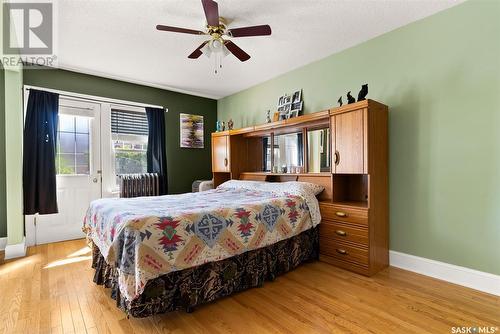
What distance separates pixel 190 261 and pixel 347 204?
1.78 m

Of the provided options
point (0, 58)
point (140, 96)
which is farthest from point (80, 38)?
point (140, 96)

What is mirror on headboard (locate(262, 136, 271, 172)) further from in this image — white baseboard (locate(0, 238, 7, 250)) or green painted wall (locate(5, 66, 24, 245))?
white baseboard (locate(0, 238, 7, 250))

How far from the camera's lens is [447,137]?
7.92 feet

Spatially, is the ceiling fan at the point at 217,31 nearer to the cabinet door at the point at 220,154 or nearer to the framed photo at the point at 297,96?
the framed photo at the point at 297,96

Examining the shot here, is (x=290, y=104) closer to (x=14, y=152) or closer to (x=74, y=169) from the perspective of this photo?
(x=74, y=169)

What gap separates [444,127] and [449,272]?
54.1 inches

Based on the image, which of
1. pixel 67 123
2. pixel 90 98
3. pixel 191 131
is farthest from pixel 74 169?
pixel 191 131

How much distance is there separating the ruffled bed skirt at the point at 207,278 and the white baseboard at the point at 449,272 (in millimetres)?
1038

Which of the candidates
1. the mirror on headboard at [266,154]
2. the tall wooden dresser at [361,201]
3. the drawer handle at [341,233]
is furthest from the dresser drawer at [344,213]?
the mirror on headboard at [266,154]

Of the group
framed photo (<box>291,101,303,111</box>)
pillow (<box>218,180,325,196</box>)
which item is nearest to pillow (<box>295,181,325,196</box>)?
pillow (<box>218,180,325,196</box>)

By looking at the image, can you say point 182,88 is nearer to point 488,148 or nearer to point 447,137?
point 447,137

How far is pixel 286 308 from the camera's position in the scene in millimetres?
1975

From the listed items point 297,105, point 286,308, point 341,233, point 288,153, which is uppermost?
point 297,105

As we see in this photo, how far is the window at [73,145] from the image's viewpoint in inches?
149
